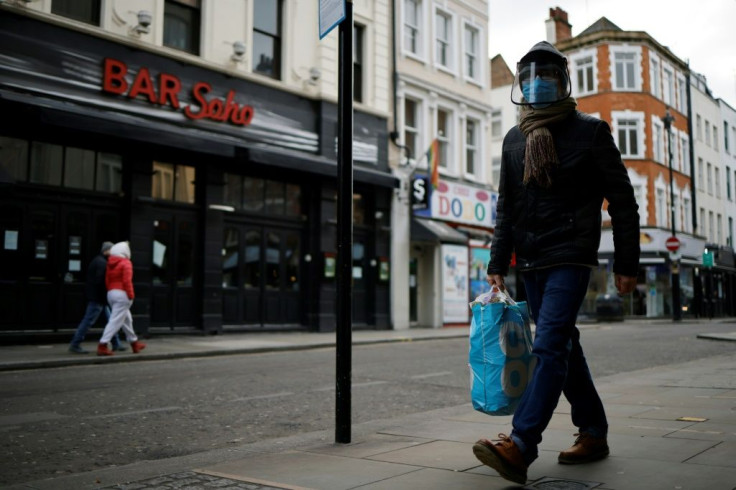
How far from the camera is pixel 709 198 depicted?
47344 millimetres

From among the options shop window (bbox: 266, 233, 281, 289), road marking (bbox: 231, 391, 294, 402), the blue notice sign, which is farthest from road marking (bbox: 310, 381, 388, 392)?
shop window (bbox: 266, 233, 281, 289)

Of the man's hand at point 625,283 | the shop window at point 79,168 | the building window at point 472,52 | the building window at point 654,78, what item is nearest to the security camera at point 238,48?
the shop window at point 79,168

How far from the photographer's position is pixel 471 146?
2712 cm

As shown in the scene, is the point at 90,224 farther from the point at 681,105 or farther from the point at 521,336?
the point at 681,105

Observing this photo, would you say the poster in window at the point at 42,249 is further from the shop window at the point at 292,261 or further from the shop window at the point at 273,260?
the shop window at the point at 292,261

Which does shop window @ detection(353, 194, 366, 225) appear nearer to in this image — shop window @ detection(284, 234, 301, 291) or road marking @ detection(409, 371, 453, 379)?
shop window @ detection(284, 234, 301, 291)

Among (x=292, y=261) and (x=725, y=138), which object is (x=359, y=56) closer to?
(x=292, y=261)

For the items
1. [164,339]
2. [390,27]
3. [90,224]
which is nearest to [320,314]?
[164,339]

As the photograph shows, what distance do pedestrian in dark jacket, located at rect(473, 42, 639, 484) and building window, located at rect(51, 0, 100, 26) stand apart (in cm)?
1333

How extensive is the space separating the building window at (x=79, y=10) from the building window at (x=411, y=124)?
11155 mm

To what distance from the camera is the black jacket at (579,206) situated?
3633 millimetres

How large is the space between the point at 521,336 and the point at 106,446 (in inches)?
130

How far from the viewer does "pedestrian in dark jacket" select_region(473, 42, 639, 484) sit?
139 inches

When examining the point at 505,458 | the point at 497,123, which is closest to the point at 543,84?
the point at 505,458
